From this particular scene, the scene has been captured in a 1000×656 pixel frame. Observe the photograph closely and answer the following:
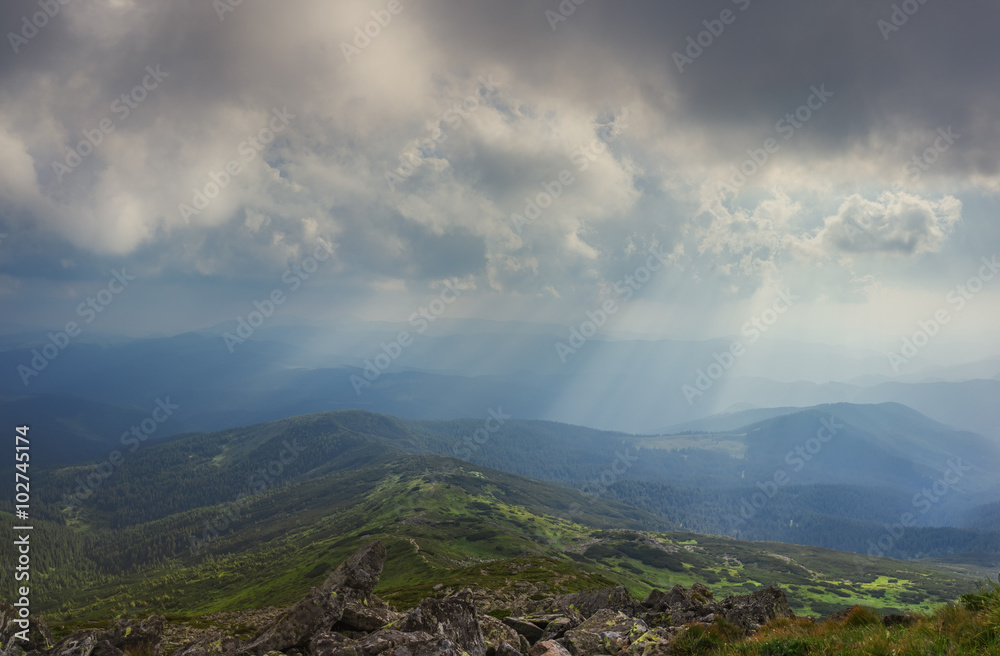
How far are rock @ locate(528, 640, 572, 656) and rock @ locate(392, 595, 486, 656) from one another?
8.57ft

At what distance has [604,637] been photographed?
2358 cm

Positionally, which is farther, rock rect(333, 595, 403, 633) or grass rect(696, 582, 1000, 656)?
rock rect(333, 595, 403, 633)

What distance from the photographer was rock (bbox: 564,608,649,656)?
22.2 meters

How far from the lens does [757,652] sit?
13.5 m

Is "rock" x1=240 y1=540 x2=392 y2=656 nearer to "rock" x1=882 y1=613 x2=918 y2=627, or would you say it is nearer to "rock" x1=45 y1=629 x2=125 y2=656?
"rock" x1=45 y1=629 x2=125 y2=656

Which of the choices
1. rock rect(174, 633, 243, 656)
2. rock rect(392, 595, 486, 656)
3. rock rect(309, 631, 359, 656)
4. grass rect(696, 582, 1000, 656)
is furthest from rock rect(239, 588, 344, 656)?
grass rect(696, 582, 1000, 656)

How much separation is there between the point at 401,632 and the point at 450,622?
2.90 metres

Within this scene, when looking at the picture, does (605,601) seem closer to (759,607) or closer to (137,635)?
(759,607)

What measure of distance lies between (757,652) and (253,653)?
22994 mm

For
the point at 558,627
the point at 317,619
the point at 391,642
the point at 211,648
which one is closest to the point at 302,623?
the point at 317,619

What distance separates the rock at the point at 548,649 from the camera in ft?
68.4

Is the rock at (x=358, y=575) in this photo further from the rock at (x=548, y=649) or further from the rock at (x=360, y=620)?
the rock at (x=548, y=649)

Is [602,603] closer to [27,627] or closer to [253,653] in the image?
[253,653]

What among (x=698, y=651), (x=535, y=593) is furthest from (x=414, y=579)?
(x=698, y=651)
